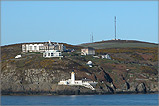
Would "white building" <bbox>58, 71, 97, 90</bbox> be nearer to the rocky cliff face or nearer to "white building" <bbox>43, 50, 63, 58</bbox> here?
the rocky cliff face

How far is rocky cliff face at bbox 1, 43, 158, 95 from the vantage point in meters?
151

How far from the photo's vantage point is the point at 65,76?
516 feet

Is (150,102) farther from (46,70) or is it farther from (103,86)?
(46,70)

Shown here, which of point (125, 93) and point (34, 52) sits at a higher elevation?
point (34, 52)

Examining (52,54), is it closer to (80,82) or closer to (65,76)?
(65,76)

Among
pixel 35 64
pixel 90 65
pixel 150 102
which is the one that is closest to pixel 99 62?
pixel 90 65

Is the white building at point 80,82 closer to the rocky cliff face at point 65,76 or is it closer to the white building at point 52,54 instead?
the rocky cliff face at point 65,76

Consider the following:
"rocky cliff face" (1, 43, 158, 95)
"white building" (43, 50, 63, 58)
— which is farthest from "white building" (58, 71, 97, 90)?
"white building" (43, 50, 63, 58)

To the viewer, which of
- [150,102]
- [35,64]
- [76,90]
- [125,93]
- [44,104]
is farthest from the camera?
[35,64]

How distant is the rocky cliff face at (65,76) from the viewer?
151m

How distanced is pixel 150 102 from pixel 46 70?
46.1 meters

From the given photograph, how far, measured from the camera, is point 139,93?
520 ft

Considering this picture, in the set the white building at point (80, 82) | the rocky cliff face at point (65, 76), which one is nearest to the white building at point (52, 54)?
the rocky cliff face at point (65, 76)

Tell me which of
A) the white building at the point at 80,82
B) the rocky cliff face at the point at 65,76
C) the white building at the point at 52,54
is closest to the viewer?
the white building at the point at 80,82
